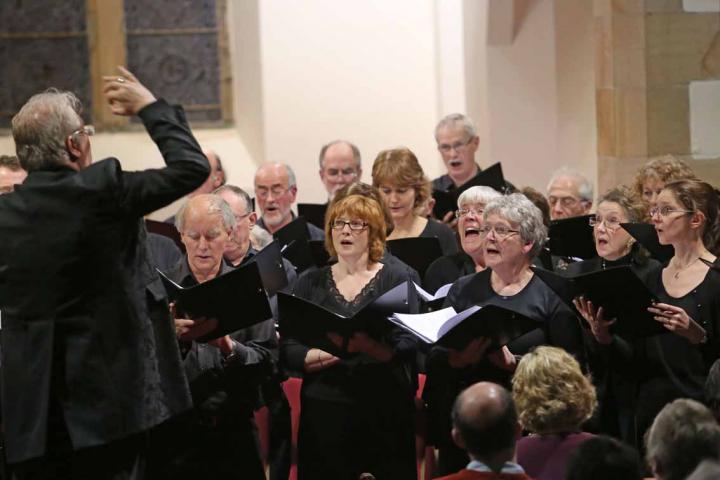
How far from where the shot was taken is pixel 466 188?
631 centimetres

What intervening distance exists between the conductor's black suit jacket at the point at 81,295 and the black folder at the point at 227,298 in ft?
2.38

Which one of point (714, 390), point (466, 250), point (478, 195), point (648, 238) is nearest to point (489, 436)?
point (714, 390)

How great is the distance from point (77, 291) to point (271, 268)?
180cm

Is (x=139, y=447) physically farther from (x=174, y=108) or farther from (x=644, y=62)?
(x=644, y=62)

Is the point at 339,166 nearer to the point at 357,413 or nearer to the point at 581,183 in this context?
the point at 581,183

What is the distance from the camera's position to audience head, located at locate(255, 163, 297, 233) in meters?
6.99

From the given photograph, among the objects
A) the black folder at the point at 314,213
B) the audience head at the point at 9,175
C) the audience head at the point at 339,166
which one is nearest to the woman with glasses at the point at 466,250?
the black folder at the point at 314,213

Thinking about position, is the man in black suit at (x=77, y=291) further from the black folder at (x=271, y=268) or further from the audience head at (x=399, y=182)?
the audience head at (x=399, y=182)

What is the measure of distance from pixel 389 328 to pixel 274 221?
2.25 metres

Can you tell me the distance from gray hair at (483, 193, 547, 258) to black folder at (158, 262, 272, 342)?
3.58ft

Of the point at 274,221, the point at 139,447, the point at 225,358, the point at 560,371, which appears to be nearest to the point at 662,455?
the point at 560,371

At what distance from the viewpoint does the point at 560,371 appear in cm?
397

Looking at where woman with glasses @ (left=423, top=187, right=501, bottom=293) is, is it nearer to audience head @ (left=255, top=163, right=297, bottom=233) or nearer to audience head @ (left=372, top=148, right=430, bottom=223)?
audience head @ (left=372, top=148, right=430, bottom=223)

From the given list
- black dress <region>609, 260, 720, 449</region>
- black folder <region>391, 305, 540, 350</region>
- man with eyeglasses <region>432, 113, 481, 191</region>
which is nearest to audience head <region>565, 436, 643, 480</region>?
black folder <region>391, 305, 540, 350</region>
